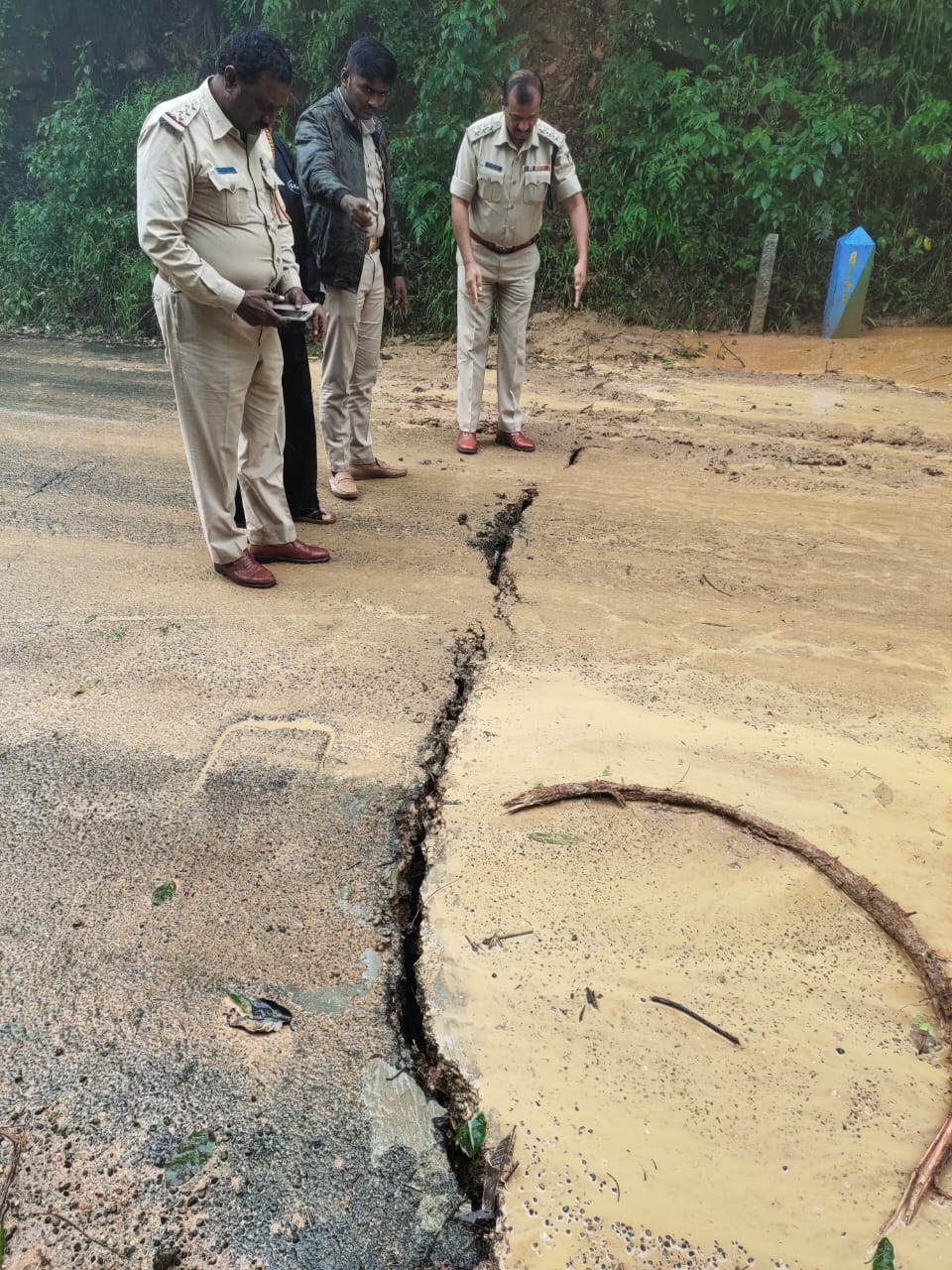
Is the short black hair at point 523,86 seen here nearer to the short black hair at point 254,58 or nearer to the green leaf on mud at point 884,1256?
the short black hair at point 254,58

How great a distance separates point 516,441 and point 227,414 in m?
2.09

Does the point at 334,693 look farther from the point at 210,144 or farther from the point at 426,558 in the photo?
the point at 210,144

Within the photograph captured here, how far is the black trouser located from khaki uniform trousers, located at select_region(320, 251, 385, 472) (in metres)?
0.35

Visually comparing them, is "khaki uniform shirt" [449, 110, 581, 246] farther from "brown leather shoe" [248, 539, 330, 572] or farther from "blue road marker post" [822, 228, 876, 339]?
"blue road marker post" [822, 228, 876, 339]

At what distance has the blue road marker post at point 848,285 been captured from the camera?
23.8 ft

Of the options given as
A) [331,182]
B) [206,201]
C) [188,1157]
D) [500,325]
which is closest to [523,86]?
[500,325]

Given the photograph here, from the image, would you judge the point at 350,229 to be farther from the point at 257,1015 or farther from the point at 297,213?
the point at 257,1015

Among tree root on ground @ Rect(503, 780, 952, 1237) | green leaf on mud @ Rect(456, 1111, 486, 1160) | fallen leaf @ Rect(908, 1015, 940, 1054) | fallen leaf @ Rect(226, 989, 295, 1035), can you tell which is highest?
tree root on ground @ Rect(503, 780, 952, 1237)

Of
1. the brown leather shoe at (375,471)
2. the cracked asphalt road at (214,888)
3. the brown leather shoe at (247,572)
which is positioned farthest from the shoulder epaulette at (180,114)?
the brown leather shoe at (375,471)

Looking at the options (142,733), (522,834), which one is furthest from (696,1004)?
(142,733)

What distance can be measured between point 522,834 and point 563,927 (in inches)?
11.7

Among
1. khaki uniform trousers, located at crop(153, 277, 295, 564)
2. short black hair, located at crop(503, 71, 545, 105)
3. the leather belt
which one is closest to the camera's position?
khaki uniform trousers, located at crop(153, 277, 295, 564)

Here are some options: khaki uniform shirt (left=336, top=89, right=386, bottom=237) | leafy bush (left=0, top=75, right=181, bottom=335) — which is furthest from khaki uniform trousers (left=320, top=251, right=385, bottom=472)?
leafy bush (left=0, top=75, right=181, bottom=335)

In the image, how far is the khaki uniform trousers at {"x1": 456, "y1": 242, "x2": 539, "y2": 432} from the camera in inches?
181
